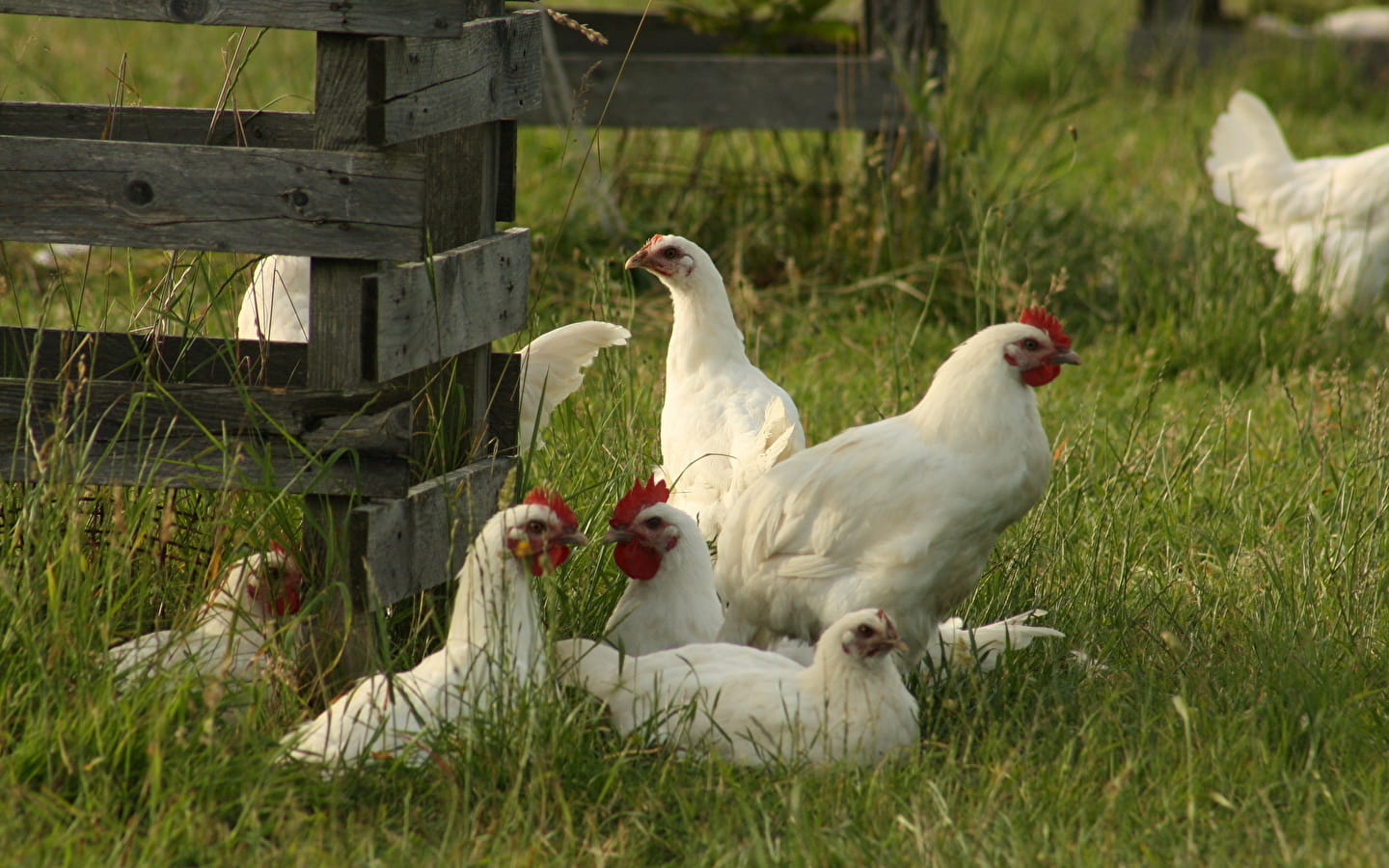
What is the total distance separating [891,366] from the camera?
5.48 m

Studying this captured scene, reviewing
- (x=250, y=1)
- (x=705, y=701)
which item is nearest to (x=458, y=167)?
(x=250, y=1)

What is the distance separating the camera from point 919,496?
10.7 ft

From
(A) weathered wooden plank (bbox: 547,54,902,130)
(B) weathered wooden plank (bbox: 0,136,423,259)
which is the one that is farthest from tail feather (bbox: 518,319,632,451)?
(A) weathered wooden plank (bbox: 547,54,902,130)

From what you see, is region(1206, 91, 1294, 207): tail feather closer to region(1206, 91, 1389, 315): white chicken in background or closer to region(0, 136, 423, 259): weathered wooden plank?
region(1206, 91, 1389, 315): white chicken in background

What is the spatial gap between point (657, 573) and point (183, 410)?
116 centimetres

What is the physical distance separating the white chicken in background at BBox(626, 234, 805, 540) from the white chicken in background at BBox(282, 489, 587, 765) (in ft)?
3.29

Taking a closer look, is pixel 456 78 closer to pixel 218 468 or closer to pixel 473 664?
pixel 218 468

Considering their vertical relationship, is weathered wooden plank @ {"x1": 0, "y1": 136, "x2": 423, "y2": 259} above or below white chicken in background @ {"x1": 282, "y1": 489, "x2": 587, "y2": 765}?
above

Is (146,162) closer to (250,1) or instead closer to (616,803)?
(250,1)

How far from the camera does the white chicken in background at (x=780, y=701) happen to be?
2.92 meters

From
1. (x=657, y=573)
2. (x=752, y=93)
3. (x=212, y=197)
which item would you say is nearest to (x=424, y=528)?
(x=657, y=573)

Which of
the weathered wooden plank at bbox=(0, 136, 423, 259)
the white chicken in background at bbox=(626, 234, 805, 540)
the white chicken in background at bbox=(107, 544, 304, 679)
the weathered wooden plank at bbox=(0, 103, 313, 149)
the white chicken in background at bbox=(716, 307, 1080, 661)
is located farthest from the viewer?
the white chicken in background at bbox=(626, 234, 805, 540)

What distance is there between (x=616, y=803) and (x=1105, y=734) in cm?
105

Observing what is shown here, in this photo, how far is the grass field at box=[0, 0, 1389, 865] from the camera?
2.58m
